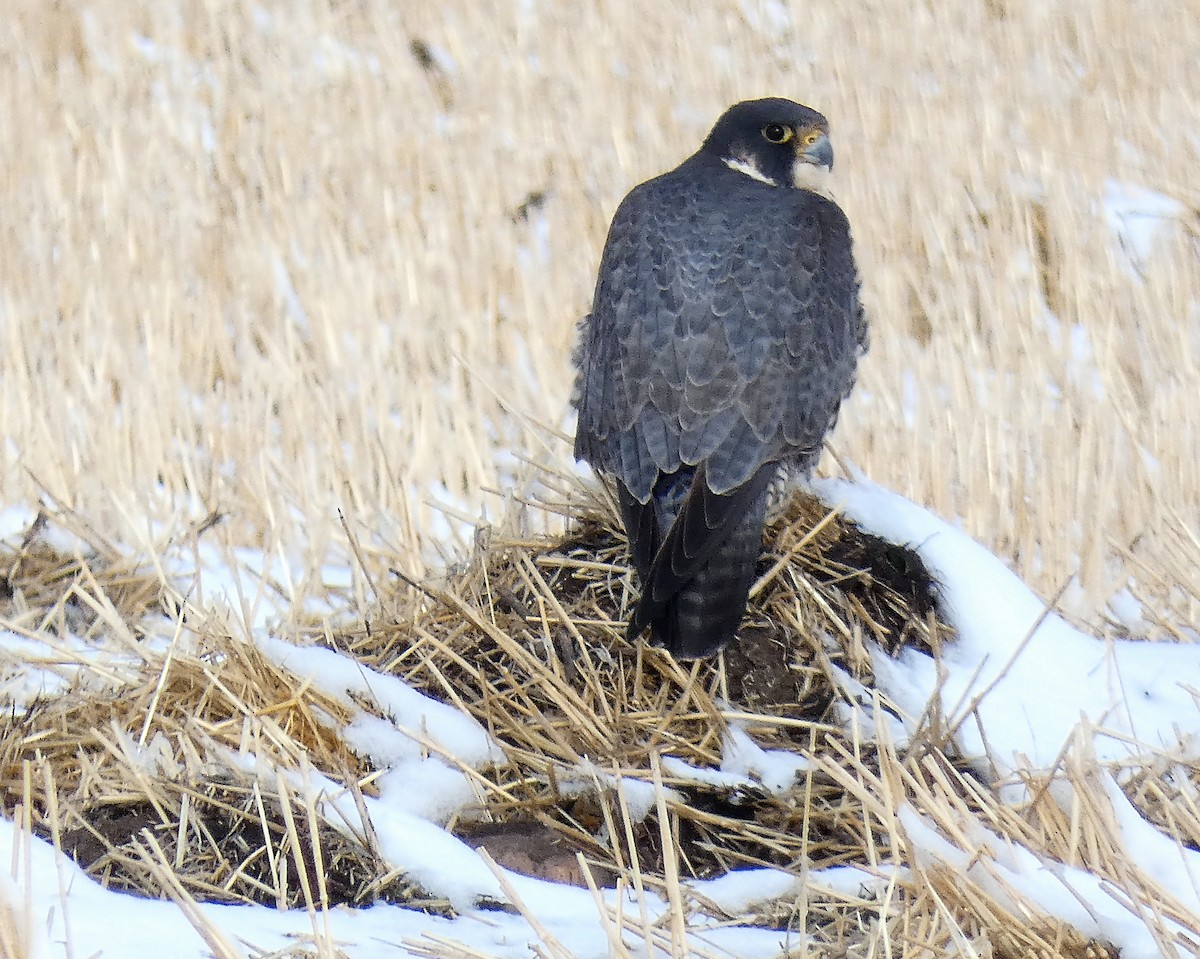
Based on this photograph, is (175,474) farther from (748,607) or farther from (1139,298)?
(1139,298)

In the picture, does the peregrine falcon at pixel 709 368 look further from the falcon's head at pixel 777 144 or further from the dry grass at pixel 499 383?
the dry grass at pixel 499 383

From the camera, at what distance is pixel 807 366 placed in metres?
2.92

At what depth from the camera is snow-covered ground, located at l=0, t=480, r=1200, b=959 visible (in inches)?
62.0

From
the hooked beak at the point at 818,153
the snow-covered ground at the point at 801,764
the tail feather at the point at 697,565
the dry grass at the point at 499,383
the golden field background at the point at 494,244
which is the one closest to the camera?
the snow-covered ground at the point at 801,764

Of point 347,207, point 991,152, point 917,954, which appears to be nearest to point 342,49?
point 347,207

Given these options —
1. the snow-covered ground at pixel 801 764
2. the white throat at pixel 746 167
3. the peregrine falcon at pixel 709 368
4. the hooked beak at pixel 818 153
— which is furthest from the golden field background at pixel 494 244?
the hooked beak at pixel 818 153

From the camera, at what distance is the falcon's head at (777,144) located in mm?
3354

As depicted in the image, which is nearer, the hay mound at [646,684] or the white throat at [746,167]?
the hay mound at [646,684]

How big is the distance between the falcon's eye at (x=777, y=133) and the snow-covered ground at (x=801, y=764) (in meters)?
0.96

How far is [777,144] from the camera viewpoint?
3373 mm

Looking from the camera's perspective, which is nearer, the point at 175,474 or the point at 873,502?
the point at 873,502

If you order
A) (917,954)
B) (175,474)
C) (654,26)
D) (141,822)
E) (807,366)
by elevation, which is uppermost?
(654,26)

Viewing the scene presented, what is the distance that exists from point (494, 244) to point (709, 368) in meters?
3.57

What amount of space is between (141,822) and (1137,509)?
3698mm
